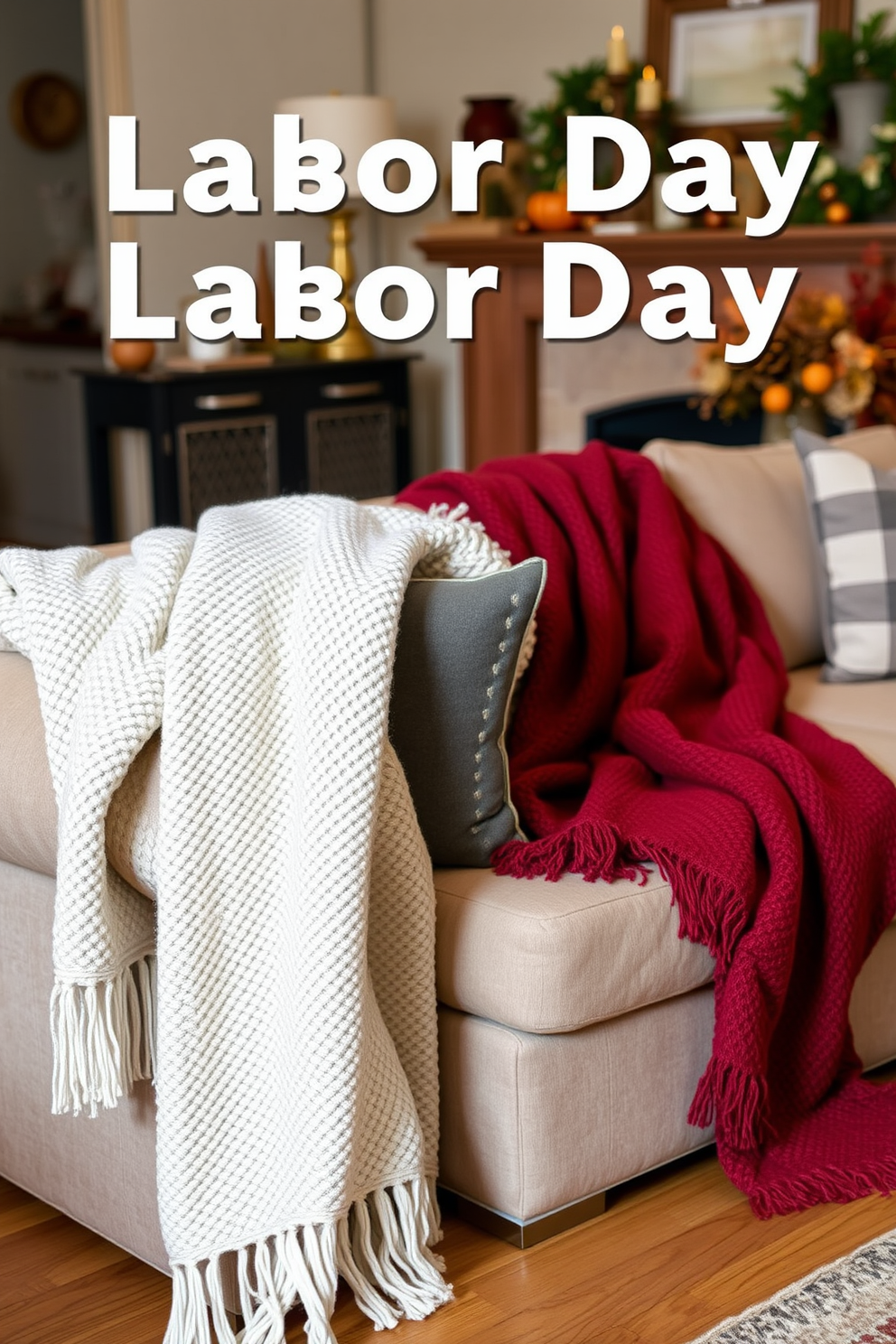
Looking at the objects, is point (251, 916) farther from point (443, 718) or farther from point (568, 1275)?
point (568, 1275)

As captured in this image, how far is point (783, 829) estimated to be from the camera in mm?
1862

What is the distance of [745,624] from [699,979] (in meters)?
0.86

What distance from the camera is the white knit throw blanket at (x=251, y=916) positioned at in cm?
157

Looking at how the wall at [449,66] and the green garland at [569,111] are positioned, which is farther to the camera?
the wall at [449,66]

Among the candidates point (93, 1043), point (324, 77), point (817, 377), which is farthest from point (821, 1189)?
point (324, 77)

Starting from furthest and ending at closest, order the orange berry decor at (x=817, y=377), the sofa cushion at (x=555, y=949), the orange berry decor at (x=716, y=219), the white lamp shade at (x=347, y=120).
Answer: the white lamp shade at (x=347, y=120) → the orange berry decor at (x=716, y=219) → the orange berry decor at (x=817, y=377) → the sofa cushion at (x=555, y=949)

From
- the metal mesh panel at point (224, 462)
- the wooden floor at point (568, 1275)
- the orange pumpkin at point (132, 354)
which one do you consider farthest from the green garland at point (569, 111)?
the wooden floor at point (568, 1275)

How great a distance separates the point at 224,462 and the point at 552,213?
128cm

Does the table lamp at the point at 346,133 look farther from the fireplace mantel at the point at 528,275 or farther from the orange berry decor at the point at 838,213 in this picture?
the orange berry decor at the point at 838,213

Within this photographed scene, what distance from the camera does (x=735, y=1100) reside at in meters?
1.79

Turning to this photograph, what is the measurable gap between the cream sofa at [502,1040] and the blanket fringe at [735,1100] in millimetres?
61

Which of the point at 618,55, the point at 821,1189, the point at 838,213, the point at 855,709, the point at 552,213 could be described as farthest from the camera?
the point at 552,213

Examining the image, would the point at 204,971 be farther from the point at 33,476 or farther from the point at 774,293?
the point at 33,476

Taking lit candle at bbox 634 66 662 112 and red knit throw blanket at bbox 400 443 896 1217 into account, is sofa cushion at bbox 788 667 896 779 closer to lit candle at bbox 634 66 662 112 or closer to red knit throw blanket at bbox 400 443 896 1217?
red knit throw blanket at bbox 400 443 896 1217
